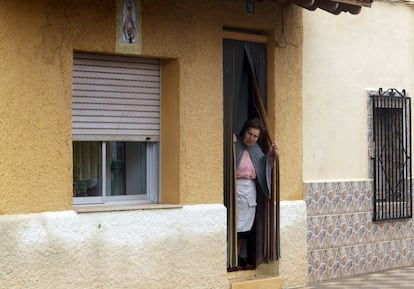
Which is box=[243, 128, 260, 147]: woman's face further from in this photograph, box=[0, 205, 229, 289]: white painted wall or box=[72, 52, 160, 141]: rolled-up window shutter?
box=[72, 52, 160, 141]: rolled-up window shutter

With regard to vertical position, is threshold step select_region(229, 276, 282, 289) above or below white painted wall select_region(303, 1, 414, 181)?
below

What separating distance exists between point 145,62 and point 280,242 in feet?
9.66

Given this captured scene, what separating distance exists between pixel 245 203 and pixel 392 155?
3130 millimetres

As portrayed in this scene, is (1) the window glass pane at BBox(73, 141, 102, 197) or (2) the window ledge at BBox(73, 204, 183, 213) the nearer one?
(2) the window ledge at BBox(73, 204, 183, 213)

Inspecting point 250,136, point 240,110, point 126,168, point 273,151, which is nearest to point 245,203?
point 273,151

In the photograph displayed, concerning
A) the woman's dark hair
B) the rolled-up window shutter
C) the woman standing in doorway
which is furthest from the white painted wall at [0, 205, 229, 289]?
the woman's dark hair

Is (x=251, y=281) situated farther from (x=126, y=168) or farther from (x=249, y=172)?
(x=126, y=168)

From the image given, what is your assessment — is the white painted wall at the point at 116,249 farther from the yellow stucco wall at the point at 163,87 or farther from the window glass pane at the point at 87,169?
the window glass pane at the point at 87,169

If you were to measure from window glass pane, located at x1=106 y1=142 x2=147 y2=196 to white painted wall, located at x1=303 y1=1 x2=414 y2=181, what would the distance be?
249 centimetres

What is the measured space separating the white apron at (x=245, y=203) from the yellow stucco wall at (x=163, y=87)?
49 cm

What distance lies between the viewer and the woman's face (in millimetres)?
10398

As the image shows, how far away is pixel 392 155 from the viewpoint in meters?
12.6

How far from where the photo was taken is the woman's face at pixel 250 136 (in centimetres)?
1040

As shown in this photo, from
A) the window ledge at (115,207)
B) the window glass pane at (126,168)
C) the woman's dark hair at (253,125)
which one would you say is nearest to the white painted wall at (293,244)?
the woman's dark hair at (253,125)
